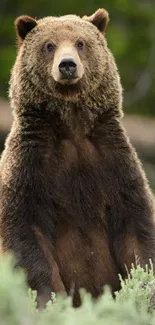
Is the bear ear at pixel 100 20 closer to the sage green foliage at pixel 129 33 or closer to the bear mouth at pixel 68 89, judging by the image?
the bear mouth at pixel 68 89

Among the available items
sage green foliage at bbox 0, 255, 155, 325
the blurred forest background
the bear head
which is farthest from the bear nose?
the blurred forest background

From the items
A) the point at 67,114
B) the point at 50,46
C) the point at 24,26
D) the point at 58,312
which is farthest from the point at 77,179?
the point at 58,312

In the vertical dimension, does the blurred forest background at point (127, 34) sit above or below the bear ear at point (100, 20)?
above

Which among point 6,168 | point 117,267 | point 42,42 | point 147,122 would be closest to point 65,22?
point 42,42

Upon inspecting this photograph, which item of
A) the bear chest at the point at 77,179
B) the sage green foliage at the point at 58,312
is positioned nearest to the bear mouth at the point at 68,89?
the bear chest at the point at 77,179

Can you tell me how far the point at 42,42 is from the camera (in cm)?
751

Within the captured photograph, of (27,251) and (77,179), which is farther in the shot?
(77,179)

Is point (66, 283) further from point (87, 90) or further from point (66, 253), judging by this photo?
point (87, 90)

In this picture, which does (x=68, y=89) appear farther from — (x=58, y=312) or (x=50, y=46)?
(x=58, y=312)

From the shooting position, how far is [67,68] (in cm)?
704

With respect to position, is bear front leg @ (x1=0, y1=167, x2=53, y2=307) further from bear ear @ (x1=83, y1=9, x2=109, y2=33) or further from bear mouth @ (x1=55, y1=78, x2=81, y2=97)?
bear ear @ (x1=83, y1=9, x2=109, y2=33)

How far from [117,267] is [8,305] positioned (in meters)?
2.74

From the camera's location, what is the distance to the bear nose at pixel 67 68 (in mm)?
7039

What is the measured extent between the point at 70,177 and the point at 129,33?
2191cm
